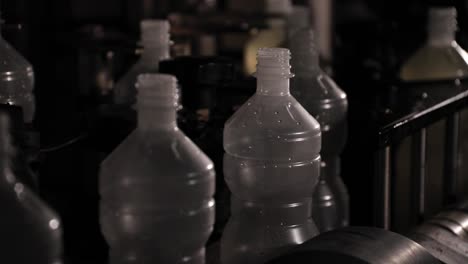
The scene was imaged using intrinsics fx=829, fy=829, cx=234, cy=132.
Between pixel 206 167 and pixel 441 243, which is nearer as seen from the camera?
pixel 206 167

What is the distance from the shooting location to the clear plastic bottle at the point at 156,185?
1.08m

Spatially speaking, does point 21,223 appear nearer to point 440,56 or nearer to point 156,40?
point 156,40

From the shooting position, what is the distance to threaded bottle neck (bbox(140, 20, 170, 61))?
64.4 inches

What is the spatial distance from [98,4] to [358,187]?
1765mm

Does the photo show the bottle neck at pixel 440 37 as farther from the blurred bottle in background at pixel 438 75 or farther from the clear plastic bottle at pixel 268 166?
the clear plastic bottle at pixel 268 166

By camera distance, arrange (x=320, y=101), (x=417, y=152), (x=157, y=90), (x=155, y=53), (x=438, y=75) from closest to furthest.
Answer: (x=157, y=90) → (x=320, y=101) → (x=155, y=53) → (x=417, y=152) → (x=438, y=75)

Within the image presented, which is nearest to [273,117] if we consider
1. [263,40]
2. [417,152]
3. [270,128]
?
[270,128]

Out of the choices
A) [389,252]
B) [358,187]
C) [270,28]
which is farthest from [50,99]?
[389,252]

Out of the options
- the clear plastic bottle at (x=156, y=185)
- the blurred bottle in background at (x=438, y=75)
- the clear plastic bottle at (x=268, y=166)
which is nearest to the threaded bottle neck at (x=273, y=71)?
the clear plastic bottle at (x=268, y=166)

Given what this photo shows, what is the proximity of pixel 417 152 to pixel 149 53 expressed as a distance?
2.10ft

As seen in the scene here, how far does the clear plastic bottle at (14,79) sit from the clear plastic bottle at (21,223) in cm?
50

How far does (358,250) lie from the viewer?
46.3 inches

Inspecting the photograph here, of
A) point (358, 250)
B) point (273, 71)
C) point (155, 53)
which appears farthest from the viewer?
point (155, 53)

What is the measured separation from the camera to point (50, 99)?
3115 mm
